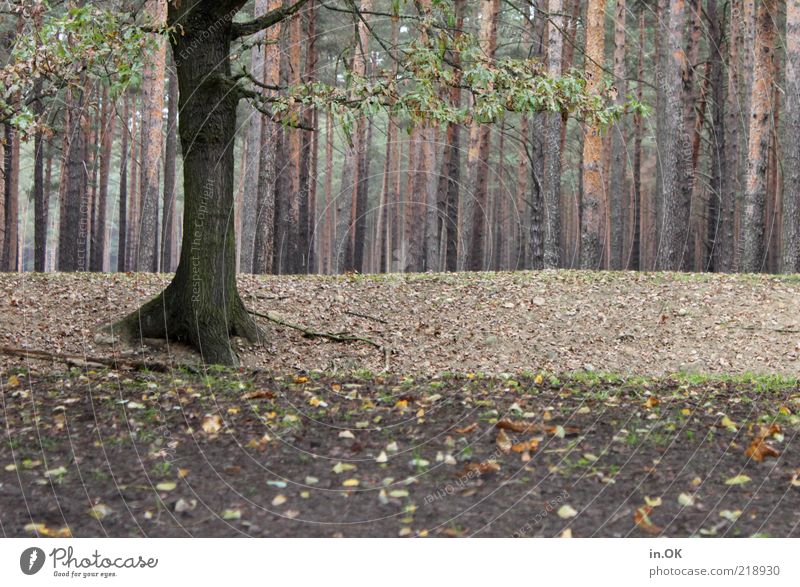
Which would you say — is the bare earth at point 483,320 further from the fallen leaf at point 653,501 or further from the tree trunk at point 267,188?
the fallen leaf at point 653,501

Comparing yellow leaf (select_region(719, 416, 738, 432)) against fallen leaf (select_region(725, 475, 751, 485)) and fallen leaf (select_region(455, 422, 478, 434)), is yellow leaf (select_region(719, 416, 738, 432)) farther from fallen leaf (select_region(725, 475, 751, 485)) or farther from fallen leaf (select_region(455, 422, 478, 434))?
fallen leaf (select_region(455, 422, 478, 434))

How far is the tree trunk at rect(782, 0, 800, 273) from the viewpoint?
1559 cm

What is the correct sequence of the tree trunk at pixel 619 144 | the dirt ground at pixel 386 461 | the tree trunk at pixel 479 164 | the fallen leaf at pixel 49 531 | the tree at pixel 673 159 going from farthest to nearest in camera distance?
the tree trunk at pixel 619 144 < the tree trunk at pixel 479 164 < the tree at pixel 673 159 < the dirt ground at pixel 386 461 < the fallen leaf at pixel 49 531

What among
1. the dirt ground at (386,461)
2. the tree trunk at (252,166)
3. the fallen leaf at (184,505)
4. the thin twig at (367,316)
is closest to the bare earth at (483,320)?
the thin twig at (367,316)

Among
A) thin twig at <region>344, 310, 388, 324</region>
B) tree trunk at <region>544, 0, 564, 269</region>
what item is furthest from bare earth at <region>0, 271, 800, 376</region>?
tree trunk at <region>544, 0, 564, 269</region>

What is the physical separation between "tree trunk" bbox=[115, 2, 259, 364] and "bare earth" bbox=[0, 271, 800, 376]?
1.40 feet

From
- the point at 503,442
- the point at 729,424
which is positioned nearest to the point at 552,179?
the point at 729,424

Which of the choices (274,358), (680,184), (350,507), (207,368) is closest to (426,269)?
(680,184)

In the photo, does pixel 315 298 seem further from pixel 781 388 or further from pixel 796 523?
pixel 796 523
